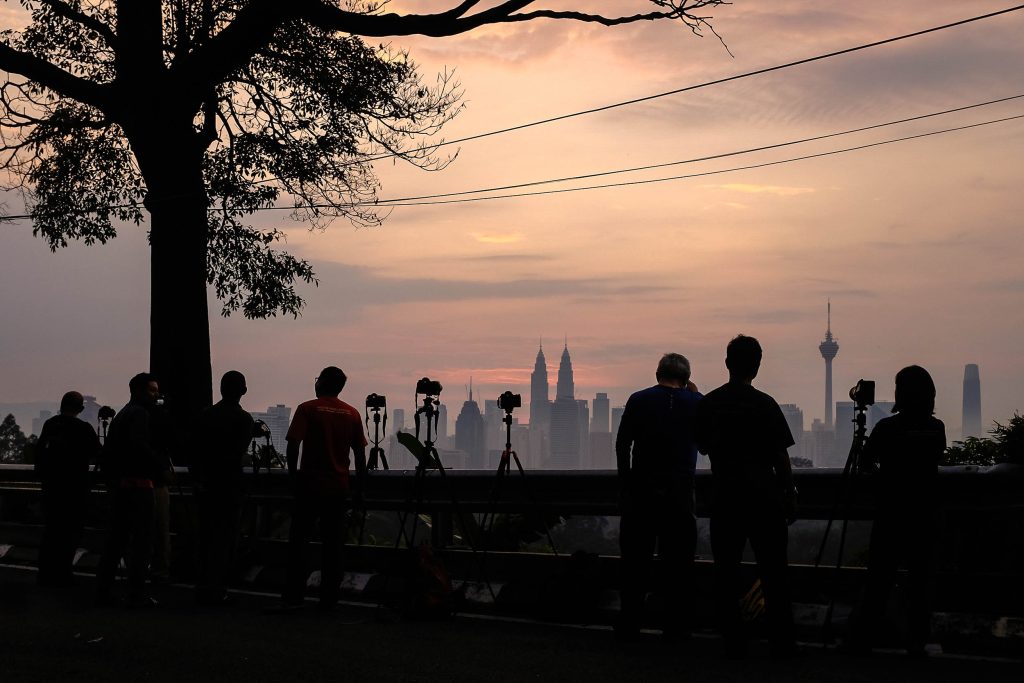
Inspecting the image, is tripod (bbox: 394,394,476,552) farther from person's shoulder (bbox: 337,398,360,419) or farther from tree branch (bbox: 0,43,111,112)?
tree branch (bbox: 0,43,111,112)

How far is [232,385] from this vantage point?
12367 millimetres

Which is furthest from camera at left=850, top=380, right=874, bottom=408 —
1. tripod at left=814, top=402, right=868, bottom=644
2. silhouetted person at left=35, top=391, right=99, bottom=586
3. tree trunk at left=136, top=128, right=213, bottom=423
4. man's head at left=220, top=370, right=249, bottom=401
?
tree trunk at left=136, top=128, right=213, bottom=423

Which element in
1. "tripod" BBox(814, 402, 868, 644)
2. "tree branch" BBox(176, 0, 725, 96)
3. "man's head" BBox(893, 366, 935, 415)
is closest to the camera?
"man's head" BBox(893, 366, 935, 415)

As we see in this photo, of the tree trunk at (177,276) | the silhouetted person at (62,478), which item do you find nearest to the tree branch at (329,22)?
the tree trunk at (177,276)

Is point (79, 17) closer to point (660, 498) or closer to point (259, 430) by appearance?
point (259, 430)

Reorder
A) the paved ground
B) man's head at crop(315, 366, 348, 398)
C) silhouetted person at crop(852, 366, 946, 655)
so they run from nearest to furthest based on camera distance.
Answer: the paved ground, silhouetted person at crop(852, 366, 946, 655), man's head at crop(315, 366, 348, 398)

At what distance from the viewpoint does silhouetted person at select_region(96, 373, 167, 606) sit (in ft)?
40.2

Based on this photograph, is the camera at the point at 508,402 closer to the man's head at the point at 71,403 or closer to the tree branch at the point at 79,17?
the man's head at the point at 71,403

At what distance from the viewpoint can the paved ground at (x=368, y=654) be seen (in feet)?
27.4

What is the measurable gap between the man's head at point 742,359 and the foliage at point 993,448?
2.49m

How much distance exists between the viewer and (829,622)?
943 centimetres

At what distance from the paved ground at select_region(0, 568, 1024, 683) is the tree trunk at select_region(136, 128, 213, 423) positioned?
30.2 ft

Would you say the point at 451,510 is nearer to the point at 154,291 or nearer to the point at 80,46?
the point at 154,291

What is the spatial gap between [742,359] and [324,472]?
3974 millimetres
